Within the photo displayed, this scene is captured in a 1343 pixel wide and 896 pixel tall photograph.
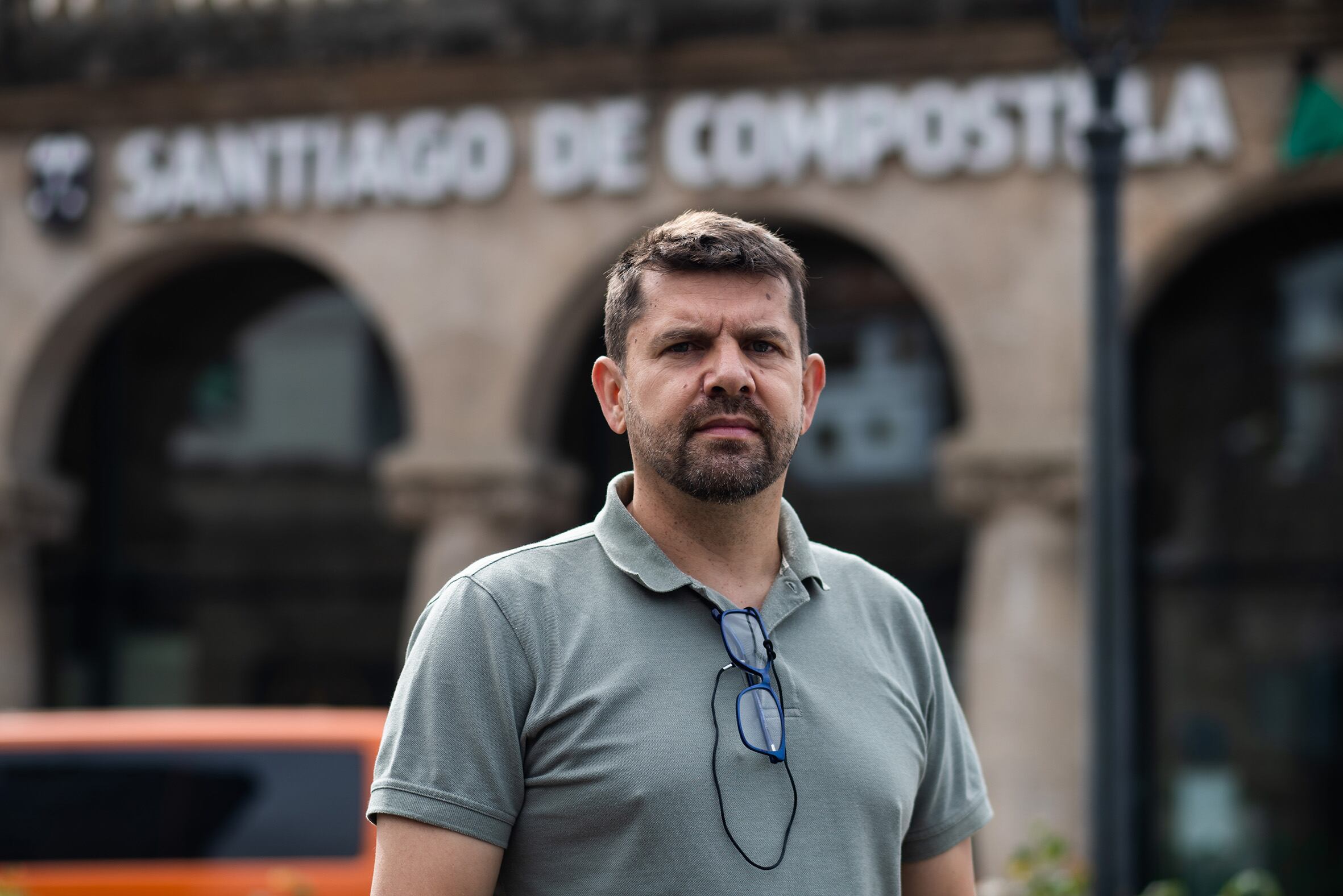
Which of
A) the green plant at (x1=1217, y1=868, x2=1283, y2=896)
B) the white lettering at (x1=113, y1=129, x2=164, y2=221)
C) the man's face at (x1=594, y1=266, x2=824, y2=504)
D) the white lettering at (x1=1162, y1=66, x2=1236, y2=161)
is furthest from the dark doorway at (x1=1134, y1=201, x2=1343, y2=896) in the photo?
the man's face at (x1=594, y1=266, x2=824, y2=504)

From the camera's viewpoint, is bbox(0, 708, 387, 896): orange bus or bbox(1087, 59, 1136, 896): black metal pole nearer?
bbox(1087, 59, 1136, 896): black metal pole

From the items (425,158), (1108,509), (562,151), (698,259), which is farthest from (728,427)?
(425,158)

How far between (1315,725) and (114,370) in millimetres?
10233

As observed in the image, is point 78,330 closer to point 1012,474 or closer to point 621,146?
point 621,146

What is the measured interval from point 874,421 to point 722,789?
1046cm

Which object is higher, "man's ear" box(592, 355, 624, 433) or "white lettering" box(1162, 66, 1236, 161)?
"white lettering" box(1162, 66, 1236, 161)

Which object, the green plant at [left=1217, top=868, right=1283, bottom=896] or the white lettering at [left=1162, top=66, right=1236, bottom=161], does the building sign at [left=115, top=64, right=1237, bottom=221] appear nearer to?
the white lettering at [left=1162, top=66, right=1236, bottom=161]

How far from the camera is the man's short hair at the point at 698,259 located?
7.45 ft

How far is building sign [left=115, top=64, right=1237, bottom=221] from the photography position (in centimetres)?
1076

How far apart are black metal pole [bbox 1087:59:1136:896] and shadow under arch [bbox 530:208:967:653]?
16.1 ft

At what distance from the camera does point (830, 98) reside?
11117 millimetres


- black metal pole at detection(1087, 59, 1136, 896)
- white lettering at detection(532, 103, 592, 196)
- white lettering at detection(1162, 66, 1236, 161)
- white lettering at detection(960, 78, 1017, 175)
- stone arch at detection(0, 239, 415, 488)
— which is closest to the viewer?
black metal pole at detection(1087, 59, 1136, 896)

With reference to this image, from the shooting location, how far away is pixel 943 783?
2.45 meters

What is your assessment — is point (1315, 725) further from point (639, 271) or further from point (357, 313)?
point (639, 271)
